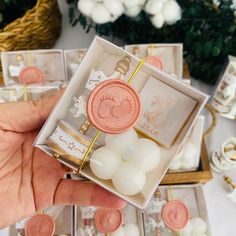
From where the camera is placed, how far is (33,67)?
0.89 metres

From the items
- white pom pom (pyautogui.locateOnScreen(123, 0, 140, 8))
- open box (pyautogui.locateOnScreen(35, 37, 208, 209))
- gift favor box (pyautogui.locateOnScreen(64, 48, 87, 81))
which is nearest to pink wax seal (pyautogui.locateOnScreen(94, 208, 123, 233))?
open box (pyautogui.locateOnScreen(35, 37, 208, 209))

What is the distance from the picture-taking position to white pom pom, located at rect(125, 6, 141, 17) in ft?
2.67

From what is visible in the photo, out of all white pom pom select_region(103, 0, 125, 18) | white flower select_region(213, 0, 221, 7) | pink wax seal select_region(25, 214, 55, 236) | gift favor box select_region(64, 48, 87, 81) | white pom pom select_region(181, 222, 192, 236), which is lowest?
pink wax seal select_region(25, 214, 55, 236)

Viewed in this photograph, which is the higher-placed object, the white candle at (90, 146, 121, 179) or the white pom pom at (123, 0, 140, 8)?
the white pom pom at (123, 0, 140, 8)

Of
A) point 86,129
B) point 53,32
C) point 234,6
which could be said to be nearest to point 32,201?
point 86,129

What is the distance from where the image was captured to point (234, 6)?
0.86 metres

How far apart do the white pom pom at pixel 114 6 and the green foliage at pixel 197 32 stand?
2.2 inches

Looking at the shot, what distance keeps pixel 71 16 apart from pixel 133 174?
548 mm

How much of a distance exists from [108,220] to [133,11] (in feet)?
1.54

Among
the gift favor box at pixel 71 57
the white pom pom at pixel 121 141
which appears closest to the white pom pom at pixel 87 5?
the gift favor box at pixel 71 57

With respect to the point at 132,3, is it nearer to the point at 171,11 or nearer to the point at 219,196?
the point at 171,11

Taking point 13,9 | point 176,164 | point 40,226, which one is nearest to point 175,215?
point 176,164

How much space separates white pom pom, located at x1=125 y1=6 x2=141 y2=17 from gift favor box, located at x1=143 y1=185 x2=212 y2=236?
402 millimetres

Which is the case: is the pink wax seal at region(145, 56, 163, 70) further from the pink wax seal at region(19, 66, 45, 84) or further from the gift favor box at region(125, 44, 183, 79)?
the pink wax seal at region(19, 66, 45, 84)
